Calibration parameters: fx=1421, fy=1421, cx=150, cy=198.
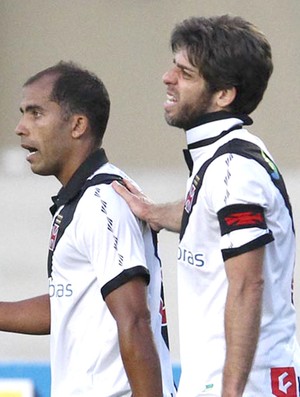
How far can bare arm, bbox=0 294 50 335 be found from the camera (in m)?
4.61

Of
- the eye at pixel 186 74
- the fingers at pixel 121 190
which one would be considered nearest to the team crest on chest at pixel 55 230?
the fingers at pixel 121 190

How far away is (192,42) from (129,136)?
3.63 m

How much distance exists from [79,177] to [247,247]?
3.19 ft

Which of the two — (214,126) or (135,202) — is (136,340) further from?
(214,126)

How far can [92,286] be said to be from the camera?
4070 millimetres

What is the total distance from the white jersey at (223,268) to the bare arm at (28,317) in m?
1.03

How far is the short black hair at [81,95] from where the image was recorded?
4367 millimetres

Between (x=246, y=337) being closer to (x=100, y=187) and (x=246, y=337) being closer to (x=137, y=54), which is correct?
(x=100, y=187)

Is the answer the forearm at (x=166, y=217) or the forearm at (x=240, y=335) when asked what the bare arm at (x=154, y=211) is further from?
the forearm at (x=240, y=335)

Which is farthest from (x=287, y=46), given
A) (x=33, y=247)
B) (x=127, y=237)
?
(x=127, y=237)

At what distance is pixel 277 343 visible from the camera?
11.7 ft

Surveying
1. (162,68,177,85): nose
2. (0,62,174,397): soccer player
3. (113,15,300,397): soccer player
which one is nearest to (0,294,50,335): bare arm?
(0,62,174,397): soccer player

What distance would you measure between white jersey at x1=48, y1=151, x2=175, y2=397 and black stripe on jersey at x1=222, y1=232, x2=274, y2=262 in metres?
0.58

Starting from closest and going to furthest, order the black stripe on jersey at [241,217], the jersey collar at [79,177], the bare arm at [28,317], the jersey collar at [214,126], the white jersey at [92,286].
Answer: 1. the black stripe on jersey at [241,217]
2. the jersey collar at [214,126]
3. the white jersey at [92,286]
4. the jersey collar at [79,177]
5. the bare arm at [28,317]
